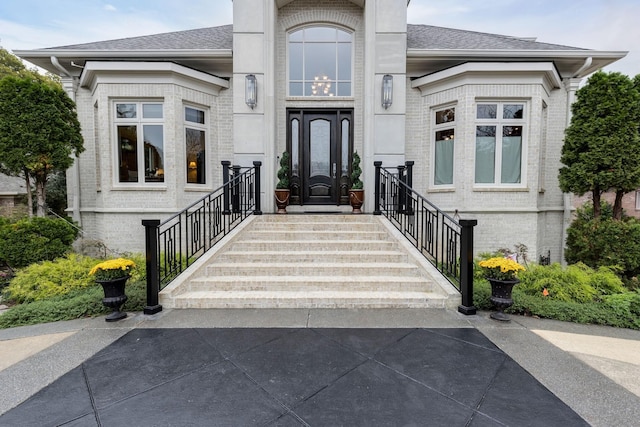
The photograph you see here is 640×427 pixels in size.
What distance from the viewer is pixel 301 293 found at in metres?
4.16

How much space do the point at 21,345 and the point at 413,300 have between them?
4.28 m

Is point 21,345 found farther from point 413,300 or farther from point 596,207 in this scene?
point 596,207

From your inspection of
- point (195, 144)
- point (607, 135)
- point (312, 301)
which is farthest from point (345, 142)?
point (607, 135)

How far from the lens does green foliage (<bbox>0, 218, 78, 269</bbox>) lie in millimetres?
5293

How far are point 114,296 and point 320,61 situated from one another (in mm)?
6909

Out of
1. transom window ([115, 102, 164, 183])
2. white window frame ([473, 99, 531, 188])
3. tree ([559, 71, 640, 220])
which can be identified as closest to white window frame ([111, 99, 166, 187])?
transom window ([115, 102, 164, 183])

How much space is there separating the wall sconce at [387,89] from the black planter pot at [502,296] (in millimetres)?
4891

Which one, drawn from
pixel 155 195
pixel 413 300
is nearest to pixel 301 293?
pixel 413 300

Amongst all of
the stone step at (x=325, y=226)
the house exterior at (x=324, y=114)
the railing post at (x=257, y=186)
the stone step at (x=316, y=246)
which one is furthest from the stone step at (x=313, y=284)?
the house exterior at (x=324, y=114)

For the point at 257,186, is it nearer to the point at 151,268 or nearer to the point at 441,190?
the point at 151,268

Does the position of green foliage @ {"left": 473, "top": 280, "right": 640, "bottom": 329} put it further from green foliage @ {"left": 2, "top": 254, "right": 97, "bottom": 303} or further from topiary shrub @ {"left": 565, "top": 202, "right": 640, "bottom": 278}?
green foliage @ {"left": 2, "top": 254, "right": 97, "bottom": 303}

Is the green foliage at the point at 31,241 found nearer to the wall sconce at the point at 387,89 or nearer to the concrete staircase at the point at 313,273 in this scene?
the concrete staircase at the point at 313,273

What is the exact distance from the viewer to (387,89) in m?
7.05

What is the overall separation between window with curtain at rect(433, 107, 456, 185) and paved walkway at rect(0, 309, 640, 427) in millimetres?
4429
